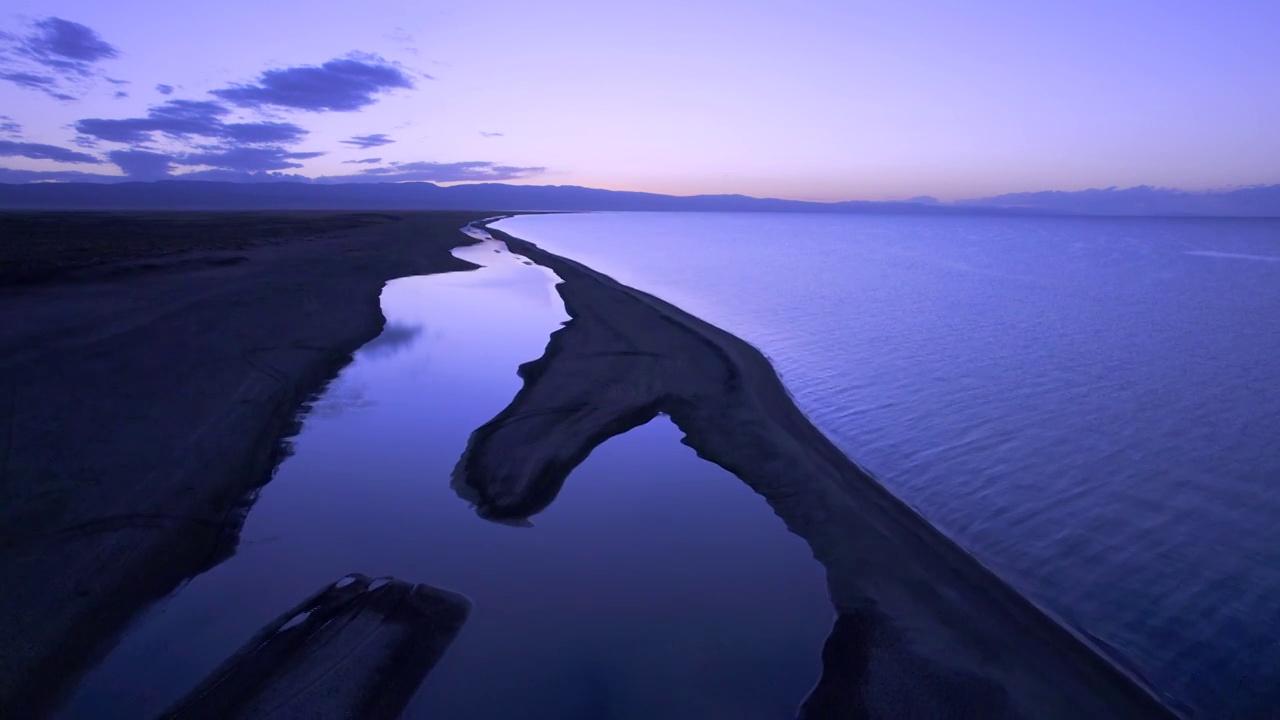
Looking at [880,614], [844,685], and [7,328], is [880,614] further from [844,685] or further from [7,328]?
[7,328]

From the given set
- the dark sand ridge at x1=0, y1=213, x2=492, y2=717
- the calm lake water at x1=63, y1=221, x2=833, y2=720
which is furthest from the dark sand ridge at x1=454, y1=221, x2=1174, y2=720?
the dark sand ridge at x1=0, y1=213, x2=492, y2=717

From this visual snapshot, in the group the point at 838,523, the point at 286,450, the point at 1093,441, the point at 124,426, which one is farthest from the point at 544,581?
the point at 1093,441

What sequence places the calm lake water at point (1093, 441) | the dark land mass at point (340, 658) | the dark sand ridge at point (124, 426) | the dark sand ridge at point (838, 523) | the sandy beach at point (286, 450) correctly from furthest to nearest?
the calm lake water at point (1093, 441) < the dark sand ridge at point (124, 426) < the sandy beach at point (286, 450) < the dark sand ridge at point (838, 523) < the dark land mass at point (340, 658)

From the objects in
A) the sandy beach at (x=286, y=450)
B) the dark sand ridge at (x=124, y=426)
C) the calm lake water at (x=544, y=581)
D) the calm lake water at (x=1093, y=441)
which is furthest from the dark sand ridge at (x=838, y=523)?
the dark sand ridge at (x=124, y=426)

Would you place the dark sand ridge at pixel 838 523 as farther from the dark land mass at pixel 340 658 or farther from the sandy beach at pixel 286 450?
the dark land mass at pixel 340 658

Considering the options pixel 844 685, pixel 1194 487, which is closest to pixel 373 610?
pixel 844 685

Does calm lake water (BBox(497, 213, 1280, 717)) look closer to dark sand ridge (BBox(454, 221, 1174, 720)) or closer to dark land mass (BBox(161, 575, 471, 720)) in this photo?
dark sand ridge (BBox(454, 221, 1174, 720))
